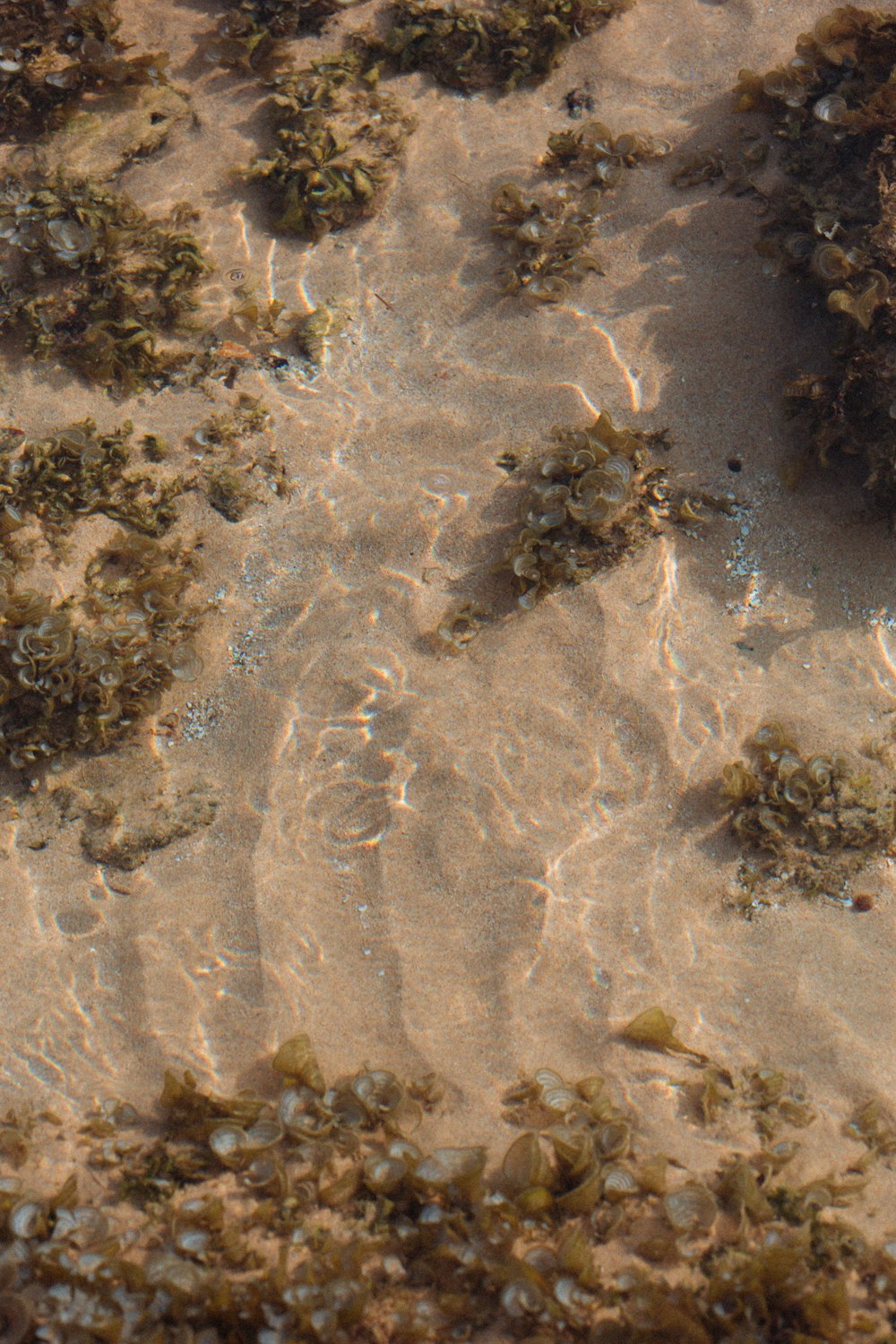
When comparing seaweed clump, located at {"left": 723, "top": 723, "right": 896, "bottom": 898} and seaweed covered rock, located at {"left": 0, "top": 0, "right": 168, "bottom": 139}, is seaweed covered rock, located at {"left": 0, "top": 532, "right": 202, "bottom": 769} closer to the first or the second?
seaweed clump, located at {"left": 723, "top": 723, "right": 896, "bottom": 898}

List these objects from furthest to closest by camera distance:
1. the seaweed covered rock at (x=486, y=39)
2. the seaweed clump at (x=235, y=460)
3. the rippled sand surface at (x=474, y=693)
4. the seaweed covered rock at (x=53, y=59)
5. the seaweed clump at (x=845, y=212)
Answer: the seaweed covered rock at (x=486, y=39) < the seaweed covered rock at (x=53, y=59) < the seaweed clump at (x=235, y=460) < the seaweed clump at (x=845, y=212) < the rippled sand surface at (x=474, y=693)

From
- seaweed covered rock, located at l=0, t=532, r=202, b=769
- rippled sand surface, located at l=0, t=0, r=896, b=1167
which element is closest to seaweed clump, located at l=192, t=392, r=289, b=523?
rippled sand surface, located at l=0, t=0, r=896, b=1167

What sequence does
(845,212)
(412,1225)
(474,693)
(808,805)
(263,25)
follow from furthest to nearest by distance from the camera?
1. (263,25)
2. (845,212)
3. (474,693)
4. (808,805)
5. (412,1225)

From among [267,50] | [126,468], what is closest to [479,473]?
[126,468]

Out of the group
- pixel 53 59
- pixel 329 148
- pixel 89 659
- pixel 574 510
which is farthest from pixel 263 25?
pixel 89 659

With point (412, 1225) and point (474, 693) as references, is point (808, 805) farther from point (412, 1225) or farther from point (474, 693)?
point (412, 1225)

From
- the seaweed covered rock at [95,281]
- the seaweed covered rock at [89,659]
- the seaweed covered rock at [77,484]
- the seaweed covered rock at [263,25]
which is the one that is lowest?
the seaweed covered rock at [89,659]

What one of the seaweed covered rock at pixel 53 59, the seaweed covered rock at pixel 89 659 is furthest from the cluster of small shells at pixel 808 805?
the seaweed covered rock at pixel 53 59

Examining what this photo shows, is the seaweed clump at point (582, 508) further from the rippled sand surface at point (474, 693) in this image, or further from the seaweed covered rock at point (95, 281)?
the seaweed covered rock at point (95, 281)
